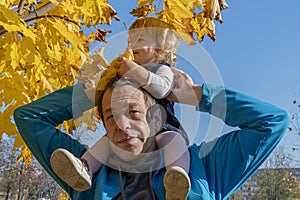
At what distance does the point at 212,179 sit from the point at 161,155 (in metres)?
0.12

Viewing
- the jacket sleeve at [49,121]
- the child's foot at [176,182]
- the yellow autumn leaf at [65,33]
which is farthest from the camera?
the yellow autumn leaf at [65,33]

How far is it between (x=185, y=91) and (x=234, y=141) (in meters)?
0.14

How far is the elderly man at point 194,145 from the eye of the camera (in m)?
0.81

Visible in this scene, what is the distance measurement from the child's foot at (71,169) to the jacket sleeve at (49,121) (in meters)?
0.12

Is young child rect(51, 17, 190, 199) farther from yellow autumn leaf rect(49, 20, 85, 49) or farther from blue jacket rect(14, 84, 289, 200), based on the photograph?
yellow autumn leaf rect(49, 20, 85, 49)

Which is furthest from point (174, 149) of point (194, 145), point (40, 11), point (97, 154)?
point (40, 11)

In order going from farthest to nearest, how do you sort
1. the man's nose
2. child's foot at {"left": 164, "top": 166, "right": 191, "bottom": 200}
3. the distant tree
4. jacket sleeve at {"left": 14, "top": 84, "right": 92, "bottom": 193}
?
1. the distant tree
2. jacket sleeve at {"left": 14, "top": 84, "right": 92, "bottom": 193}
3. the man's nose
4. child's foot at {"left": 164, "top": 166, "right": 191, "bottom": 200}

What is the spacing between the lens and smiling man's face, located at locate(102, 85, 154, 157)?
0.81m

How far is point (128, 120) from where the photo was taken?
0.81 metres

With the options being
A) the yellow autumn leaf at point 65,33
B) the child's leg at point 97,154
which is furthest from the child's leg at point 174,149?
the yellow autumn leaf at point 65,33

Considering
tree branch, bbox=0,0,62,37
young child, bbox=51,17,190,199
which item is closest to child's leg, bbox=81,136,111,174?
young child, bbox=51,17,190,199

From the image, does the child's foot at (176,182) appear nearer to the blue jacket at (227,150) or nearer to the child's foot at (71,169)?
the blue jacket at (227,150)

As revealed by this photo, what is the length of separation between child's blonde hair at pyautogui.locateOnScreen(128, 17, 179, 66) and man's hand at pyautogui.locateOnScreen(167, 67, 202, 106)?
79 millimetres

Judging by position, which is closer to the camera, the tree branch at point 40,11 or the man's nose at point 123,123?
the man's nose at point 123,123
